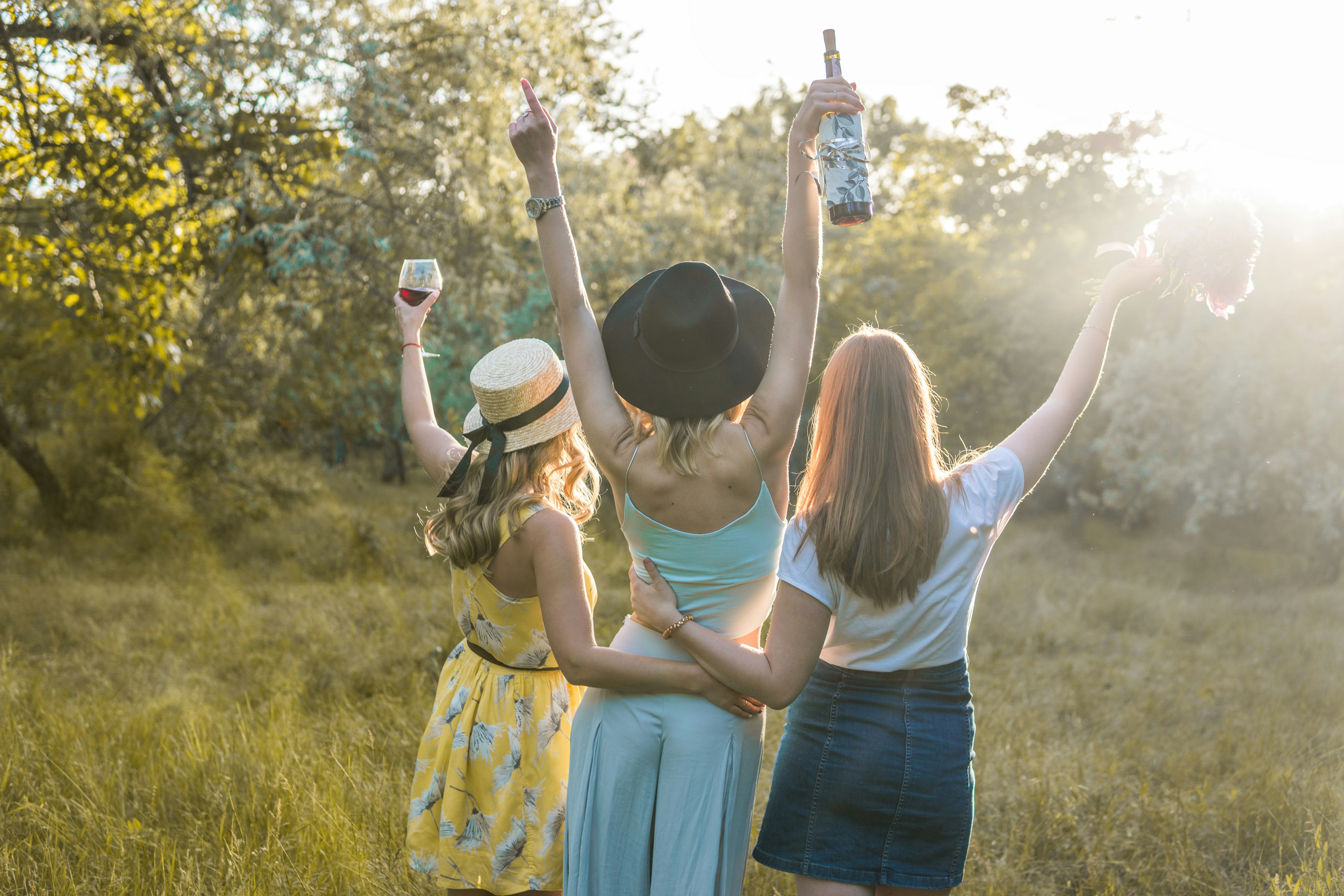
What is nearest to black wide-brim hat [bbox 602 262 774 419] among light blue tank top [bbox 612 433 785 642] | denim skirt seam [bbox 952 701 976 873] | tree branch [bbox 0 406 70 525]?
light blue tank top [bbox 612 433 785 642]

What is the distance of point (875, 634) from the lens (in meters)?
1.91

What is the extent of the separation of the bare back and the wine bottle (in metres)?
0.52

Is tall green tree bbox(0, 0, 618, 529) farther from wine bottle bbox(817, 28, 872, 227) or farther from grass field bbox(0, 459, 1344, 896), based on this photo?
wine bottle bbox(817, 28, 872, 227)

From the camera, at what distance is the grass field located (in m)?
3.37

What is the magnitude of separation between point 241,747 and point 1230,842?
4.37m

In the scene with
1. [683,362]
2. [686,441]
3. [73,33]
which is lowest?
[686,441]

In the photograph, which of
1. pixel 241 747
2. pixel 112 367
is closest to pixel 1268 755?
pixel 241 747

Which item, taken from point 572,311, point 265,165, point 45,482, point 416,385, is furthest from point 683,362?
point 45,482

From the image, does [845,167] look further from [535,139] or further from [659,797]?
[659,797]

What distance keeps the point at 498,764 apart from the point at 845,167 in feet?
5.36

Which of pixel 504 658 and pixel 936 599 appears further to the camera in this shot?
pixel 504 658

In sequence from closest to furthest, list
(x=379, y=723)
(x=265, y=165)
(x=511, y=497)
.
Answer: (x=511, y=497) → (x=379, y=723) → (x=265, y=165)

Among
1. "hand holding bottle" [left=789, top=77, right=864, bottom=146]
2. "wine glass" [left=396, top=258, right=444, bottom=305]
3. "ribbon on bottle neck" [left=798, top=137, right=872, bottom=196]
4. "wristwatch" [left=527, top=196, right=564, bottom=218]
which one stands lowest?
"wine glass" [left=396, top=258, right=444, bottom=305]

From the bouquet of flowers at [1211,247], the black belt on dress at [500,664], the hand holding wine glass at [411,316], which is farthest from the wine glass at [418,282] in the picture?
the bouquet of flowers at [1211,247]
